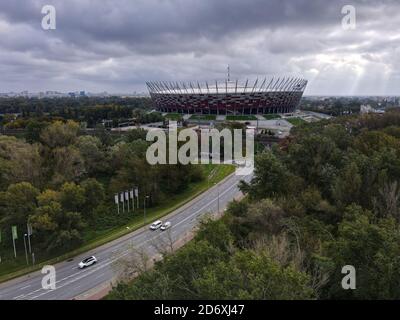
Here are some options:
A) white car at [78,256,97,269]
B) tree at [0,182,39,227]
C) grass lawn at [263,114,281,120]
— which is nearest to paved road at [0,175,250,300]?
white car at [78,256,97,269]

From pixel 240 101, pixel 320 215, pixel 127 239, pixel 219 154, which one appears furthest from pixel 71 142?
pixel 240 101

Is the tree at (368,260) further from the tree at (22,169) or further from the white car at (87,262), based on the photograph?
the tree at (22,169)

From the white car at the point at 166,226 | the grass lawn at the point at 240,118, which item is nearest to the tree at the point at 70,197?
the white car at the point at 166,226

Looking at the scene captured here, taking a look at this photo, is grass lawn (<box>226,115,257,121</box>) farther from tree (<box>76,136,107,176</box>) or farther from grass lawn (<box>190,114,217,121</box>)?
tree (<box>76,136,107,176</box>)

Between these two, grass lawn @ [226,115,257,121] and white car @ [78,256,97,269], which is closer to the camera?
white car @ [78,256,97,269]

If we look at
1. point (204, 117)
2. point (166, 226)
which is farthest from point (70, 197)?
point (204, 117)
